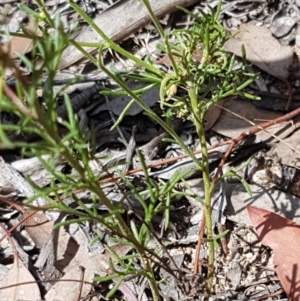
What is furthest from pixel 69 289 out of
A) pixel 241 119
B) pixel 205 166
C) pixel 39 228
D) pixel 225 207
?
pixel 241 119

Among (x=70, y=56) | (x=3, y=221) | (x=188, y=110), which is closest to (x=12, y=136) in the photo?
(x=3, y=221)

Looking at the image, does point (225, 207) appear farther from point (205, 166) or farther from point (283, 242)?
point (205, 166)

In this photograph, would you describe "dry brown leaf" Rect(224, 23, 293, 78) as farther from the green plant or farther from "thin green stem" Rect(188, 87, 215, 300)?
"thin green stem" Rect(188, 87, 215, 300)

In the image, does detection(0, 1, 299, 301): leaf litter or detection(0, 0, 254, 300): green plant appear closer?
detection(0, 0, 254, 300): green plant

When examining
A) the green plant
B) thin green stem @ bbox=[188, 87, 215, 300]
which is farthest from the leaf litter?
the green plant

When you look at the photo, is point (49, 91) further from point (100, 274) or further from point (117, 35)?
point (117, 35)
